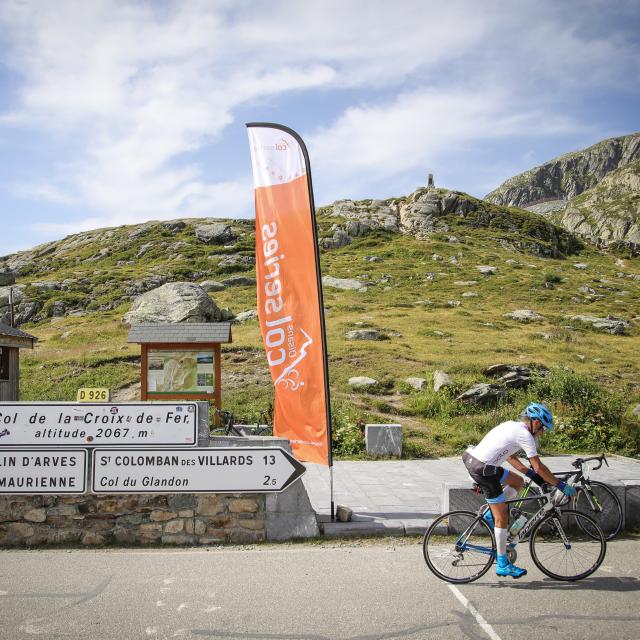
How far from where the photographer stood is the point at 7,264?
89.9m

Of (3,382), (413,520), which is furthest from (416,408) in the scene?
(3,382)

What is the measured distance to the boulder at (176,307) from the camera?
34.4m

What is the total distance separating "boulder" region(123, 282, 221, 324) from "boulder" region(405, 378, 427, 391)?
1652 centimetres

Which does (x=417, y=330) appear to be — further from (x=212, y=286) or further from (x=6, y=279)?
(x=6, y=279)

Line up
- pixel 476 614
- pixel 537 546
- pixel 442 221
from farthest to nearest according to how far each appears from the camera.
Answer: pixel 442 221, pixel 537 546, pixel 476 614

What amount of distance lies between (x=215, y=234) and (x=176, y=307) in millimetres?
50175

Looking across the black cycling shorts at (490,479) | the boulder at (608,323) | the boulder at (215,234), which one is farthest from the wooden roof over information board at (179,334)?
the boulder at (215,234)

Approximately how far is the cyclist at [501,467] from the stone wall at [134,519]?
9.54 feet

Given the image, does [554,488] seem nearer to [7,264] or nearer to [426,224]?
[426,224]

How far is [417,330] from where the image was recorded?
33781 mm

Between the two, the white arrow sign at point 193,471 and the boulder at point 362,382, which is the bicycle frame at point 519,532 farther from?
the boulder at point 362,382

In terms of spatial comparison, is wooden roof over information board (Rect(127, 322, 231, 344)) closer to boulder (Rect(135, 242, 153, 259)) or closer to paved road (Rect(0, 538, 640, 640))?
paved road (Rect(0, 538, 640, 640))

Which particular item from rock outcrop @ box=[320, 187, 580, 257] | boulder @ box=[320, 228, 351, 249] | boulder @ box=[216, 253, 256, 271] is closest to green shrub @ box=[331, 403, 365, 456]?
boulder @ box=[216, 253, 256, 271]

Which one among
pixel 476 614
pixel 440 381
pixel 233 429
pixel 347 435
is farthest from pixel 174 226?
pixel 476 614
